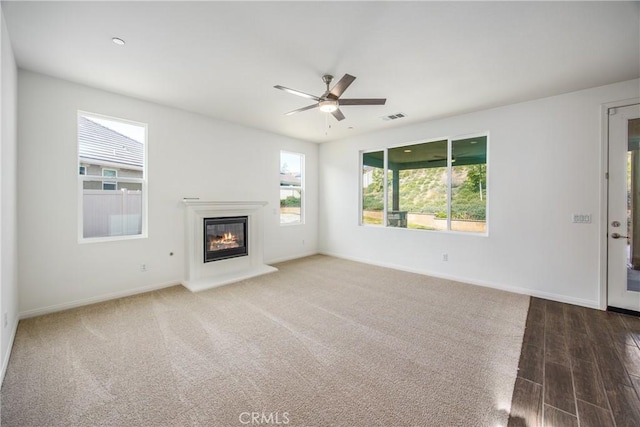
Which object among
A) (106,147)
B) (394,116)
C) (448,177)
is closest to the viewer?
(106,147)

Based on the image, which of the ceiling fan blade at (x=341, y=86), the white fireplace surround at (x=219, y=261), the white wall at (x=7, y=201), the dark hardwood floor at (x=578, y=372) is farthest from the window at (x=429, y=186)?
the white wall at (x=7, y=201)

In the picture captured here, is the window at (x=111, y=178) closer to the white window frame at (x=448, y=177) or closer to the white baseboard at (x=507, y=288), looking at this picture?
the white window frame at (x=448, y=177)

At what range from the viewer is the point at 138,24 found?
226cm

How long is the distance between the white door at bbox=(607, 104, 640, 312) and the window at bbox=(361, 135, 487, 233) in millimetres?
1435

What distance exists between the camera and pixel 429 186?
5.09 meters

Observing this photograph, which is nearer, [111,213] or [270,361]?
[270,361]

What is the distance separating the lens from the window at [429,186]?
4516 mm

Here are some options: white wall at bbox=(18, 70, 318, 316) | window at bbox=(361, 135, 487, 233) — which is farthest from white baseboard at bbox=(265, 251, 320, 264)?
window at bbox=(361, 135, 487, 233)

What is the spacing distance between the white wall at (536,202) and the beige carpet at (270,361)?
2.17 feet

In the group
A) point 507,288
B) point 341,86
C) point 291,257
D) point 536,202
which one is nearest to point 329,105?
point 341,86

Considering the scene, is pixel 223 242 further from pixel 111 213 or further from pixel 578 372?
pixel 578 372

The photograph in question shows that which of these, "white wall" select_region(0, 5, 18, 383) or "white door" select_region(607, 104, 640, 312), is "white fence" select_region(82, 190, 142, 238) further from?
"white door" select_region(607, 104, 640, 312)

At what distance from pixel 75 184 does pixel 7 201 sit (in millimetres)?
1040

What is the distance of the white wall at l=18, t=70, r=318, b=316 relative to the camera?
123 inches
